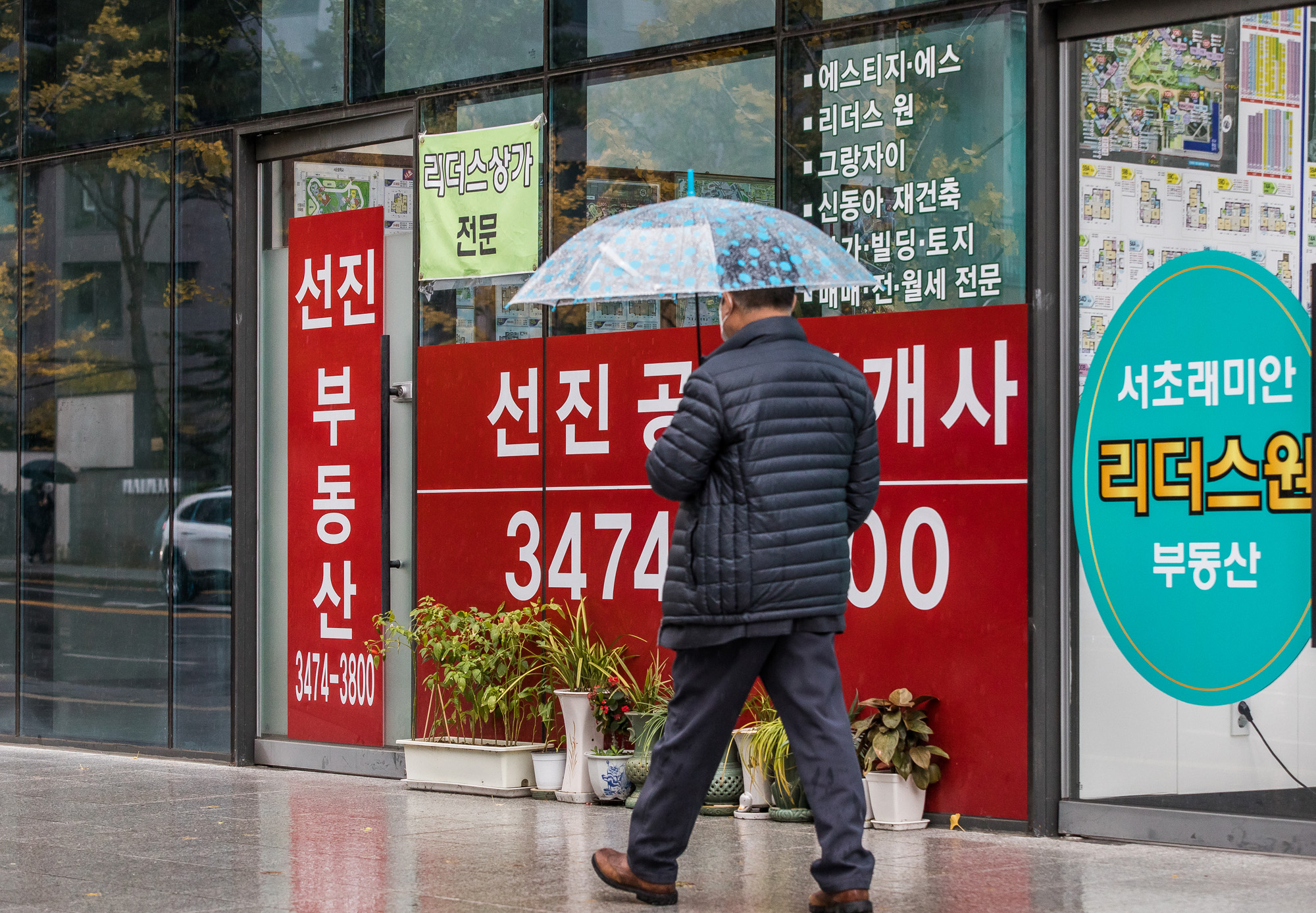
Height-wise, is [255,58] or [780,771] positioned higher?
[255,58]

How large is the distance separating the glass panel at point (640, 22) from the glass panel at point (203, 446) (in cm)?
233

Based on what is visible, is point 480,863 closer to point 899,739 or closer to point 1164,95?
point 899,739

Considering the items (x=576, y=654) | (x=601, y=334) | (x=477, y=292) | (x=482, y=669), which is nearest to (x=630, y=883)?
(x=576, y=654)

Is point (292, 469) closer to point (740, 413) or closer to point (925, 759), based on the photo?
point (925, 759)

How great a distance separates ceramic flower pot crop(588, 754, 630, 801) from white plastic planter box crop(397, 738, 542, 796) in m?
0.41

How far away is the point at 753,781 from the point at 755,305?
8.48ft

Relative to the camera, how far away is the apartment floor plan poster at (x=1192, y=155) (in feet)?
20.3

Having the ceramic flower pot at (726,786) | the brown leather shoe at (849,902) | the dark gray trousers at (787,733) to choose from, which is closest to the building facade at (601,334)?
the ceramic flower pot at (726,786)

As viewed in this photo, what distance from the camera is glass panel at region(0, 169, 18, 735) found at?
10.4 metres

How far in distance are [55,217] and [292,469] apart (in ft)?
8.10

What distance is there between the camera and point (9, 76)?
34.3 feet

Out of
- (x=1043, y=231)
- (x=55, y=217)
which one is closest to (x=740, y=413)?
(x=1043, y=231)

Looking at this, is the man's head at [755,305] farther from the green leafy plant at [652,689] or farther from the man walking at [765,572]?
the green leafy plant at [652,689]

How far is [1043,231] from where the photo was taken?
6.61 meters
